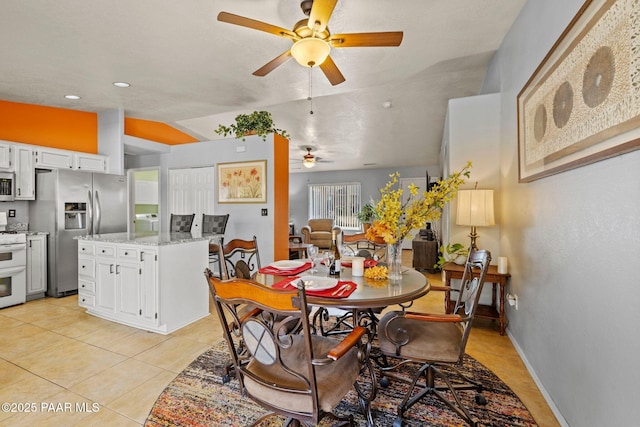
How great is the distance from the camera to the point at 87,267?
324 centimetres

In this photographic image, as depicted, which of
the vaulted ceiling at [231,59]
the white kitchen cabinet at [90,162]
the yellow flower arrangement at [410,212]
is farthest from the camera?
the white kitchen cabinet at [90,162]

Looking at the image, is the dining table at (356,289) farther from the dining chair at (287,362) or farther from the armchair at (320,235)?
the armchair at (320,235)

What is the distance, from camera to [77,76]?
3498mm

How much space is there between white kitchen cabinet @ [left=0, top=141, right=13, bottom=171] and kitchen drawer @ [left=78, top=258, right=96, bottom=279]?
5.80ft

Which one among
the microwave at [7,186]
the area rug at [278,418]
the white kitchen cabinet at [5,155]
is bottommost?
the area rug at [278,418]

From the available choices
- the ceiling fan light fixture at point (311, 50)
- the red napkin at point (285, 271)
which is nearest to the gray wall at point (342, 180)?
the ceiling fan light fixture at point (311, 50)

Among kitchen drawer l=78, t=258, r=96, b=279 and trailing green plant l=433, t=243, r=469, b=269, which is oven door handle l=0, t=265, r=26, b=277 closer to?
kitchen drawer l=78, t=258, r=96, b=279

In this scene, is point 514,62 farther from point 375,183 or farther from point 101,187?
point 375,183

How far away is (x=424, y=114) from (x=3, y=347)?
5798 millimetres

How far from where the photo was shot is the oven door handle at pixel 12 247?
356 cm

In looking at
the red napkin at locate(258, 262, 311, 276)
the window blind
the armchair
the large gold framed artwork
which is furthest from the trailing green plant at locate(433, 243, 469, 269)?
the window blind

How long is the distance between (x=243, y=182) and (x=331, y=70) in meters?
2.58

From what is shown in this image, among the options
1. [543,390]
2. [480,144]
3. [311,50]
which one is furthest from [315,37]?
[543,390]

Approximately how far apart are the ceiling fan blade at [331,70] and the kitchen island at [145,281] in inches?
83.3
